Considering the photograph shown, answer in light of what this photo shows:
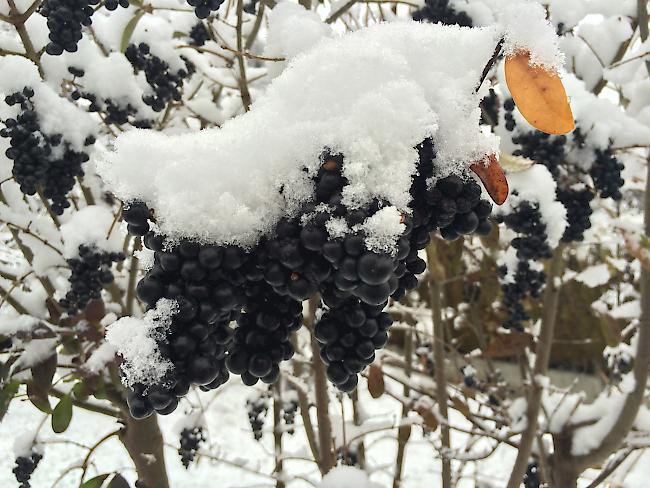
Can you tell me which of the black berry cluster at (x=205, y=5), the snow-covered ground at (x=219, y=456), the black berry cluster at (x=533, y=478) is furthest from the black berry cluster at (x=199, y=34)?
the black berry cluster at (x=533, y=478)

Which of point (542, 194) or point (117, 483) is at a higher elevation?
point (542, 194)

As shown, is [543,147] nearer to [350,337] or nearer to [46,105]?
[350,337]

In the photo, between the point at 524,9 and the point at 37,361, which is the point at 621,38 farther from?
the point at 37,361

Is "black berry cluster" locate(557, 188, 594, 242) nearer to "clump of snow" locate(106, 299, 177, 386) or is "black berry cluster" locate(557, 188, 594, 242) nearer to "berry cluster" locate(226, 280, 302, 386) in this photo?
"berry cluster" locate(226, 280, 302, 386)

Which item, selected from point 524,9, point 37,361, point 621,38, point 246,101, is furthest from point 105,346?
point 621,38

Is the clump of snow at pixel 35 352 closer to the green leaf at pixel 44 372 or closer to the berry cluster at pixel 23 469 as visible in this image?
the green leaf at pixel 44 372

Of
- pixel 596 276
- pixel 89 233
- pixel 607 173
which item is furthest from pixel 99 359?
pixel 596 276
